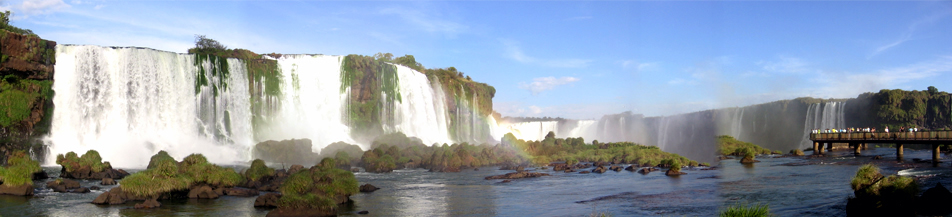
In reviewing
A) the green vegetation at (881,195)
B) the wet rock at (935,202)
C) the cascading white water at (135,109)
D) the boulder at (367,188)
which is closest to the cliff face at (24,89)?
the cascading white water at (135,109)

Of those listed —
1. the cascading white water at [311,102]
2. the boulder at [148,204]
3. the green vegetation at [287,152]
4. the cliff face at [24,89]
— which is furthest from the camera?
the cascading white water at [311,102]

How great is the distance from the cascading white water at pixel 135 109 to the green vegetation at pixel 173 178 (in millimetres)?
15118

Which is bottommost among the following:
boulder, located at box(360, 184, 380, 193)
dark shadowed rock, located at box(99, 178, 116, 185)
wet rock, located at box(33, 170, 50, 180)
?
boulder, located at box(360, 184, 380, 193)

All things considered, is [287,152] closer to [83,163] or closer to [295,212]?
[83,163]

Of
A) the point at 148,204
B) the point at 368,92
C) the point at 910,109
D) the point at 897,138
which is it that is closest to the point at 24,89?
the point at 148,204

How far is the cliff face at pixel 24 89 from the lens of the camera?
3766 centimetres

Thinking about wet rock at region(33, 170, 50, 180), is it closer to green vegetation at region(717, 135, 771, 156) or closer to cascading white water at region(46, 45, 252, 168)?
cascading white water at region(46, 45, 252, 168)

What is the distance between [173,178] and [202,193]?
4.20 feet

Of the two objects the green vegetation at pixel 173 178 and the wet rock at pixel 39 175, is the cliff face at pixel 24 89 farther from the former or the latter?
the green vegetation at pixel 173 178

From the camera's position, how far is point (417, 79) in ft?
234

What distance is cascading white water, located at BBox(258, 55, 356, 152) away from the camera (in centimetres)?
5575

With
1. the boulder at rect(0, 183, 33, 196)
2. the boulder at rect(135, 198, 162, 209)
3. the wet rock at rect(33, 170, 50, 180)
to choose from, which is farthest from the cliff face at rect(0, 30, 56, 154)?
the boulder at rect(135, 198, 162, 209)

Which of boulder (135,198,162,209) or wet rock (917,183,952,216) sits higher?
wet rock (917,183,952,216)

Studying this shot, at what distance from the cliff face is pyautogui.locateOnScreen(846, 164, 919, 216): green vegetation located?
40.6m
